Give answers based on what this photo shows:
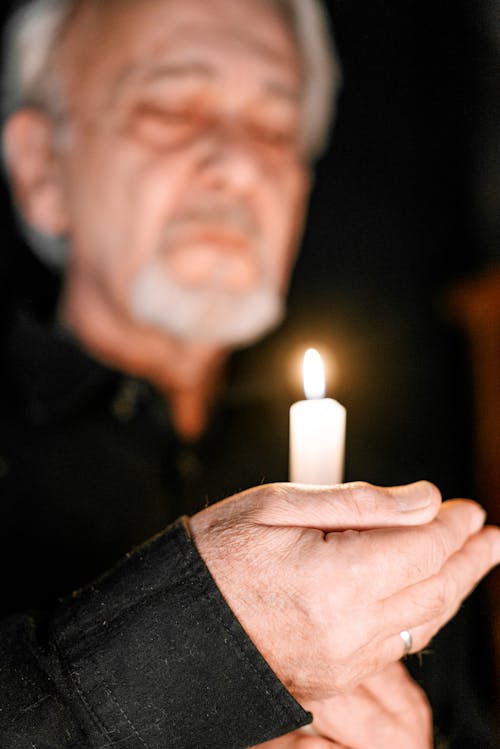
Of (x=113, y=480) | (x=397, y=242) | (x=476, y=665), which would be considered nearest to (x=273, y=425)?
(x=113, y=480)

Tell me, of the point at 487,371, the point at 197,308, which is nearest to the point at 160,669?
the point at 197,308

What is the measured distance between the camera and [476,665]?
2.68 feet

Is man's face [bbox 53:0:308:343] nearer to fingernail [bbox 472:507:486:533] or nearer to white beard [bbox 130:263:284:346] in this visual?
white beard [bbox 130:263:284:346]

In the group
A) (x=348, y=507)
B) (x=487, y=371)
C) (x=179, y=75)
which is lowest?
(x=487, y=371)

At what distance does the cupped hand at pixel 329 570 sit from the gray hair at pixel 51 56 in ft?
2.61

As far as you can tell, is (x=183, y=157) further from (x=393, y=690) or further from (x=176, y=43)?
(x=393, y=690)

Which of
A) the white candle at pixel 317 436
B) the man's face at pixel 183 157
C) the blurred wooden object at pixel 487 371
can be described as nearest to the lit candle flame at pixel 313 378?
the white candle at pixel 317 436

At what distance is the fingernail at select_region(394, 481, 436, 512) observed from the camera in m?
0.39

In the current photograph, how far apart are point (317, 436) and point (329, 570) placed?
73mm

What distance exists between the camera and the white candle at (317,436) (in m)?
0.36

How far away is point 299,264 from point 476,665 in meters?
0.80

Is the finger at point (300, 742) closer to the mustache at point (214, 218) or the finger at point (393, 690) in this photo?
the finger at point (393, 690)

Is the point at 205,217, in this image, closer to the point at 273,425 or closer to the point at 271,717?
the point at 273,425

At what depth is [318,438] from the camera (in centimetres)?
36
